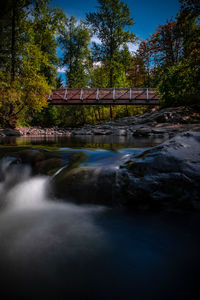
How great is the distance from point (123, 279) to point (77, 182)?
1.39 m

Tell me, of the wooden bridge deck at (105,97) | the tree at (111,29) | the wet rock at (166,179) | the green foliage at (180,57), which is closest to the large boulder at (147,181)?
the wet rock at (166,179)

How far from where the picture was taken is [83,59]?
2697 cm

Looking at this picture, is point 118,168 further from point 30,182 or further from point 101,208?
point 30,182

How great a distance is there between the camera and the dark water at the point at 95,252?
1059mm

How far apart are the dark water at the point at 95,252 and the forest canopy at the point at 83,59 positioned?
717 centimetres

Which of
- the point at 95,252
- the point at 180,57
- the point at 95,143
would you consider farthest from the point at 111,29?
the point at 95,252

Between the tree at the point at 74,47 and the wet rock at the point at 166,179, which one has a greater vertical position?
the tree at the point at 74,47

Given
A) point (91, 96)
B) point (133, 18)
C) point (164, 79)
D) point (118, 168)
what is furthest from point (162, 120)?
point (133, 18)

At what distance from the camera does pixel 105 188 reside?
Answer: 88.8 inches

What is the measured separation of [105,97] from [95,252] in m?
18.6

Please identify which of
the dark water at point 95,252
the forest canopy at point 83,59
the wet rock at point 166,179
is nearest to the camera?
the dark water at point 95,252

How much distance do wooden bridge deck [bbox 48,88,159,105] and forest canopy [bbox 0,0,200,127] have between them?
1774 mm

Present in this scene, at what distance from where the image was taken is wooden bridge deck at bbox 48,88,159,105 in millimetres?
18000

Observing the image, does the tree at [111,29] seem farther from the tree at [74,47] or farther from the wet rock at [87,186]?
the wet rock at [87,186]
